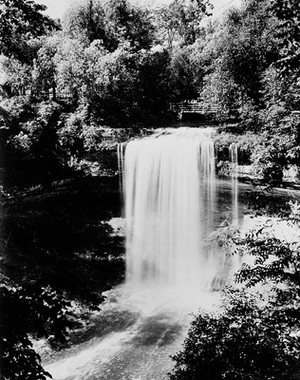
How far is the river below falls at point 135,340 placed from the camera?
9.05 meters

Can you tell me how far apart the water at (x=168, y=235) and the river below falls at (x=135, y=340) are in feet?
0.12

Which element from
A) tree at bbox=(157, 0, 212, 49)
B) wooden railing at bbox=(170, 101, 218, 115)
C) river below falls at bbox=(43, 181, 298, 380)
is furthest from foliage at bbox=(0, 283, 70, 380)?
tree at bbox=(157, 0, 212, 49)

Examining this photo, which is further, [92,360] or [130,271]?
[130,271]

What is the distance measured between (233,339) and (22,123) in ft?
42.5

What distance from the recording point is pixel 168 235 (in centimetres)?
1773

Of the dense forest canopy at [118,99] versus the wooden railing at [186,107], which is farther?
the wooden railing at [186,107]

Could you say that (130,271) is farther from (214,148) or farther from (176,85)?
(176,85)

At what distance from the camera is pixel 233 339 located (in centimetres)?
654

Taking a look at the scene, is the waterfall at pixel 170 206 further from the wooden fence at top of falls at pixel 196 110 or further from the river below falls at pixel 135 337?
the wooden fence at top of falls at pixel 196 110

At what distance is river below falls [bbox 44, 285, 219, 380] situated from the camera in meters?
9.05

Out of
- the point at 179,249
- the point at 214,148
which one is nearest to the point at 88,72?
the point at 214,148

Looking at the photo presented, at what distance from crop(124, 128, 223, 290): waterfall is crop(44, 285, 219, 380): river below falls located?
212 centimetres

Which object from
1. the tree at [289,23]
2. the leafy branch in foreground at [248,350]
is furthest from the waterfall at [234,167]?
the tree at [289,23]

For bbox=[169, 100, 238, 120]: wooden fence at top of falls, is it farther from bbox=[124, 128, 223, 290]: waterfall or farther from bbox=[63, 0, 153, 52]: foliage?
bbox=[63, 0, 153, 52]: foliage
